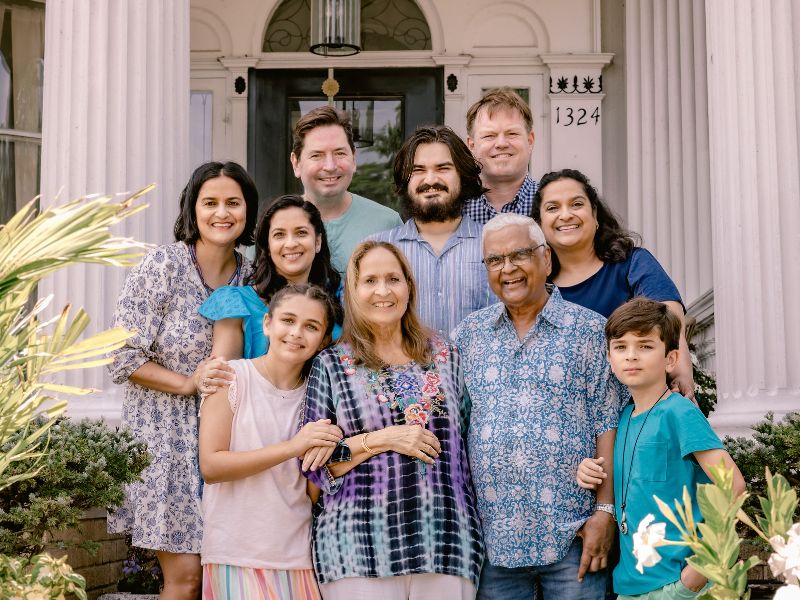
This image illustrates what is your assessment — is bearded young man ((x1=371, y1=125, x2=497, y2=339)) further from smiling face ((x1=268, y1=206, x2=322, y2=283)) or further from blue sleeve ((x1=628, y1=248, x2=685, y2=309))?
blue sleeve ((x1=628, y1=248, x2=685, y2=309))

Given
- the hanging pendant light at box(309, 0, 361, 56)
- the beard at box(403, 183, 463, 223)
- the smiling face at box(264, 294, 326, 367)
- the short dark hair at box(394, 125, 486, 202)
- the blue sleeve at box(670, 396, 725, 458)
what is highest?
the hanging pendant light at box(309, 0, 361, 56)

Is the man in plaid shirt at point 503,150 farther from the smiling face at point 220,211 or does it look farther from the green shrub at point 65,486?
the green shrub at point 65,486

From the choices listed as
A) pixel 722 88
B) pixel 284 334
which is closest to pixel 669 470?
pixel 284 334

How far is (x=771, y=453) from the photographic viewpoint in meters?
4.03

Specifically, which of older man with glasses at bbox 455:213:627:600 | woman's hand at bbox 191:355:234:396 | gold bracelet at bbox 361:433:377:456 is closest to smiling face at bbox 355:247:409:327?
older man with glasses at bbox 455:213:627:600

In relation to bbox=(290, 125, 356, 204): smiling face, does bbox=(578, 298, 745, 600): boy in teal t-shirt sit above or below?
below

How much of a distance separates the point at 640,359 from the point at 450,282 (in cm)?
92

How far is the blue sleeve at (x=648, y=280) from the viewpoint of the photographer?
3703mm

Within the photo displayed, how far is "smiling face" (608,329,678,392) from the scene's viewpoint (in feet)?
10.8

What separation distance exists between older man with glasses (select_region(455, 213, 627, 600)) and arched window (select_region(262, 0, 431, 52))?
16.4 ft

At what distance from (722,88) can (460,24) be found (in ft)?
11.0

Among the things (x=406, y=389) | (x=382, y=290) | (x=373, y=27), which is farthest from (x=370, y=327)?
(x=373, y=27)

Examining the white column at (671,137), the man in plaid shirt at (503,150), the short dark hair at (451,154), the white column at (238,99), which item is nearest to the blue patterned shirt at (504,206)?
the man in plaid shirt at (503,150)

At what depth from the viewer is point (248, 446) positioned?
3.55 metres
